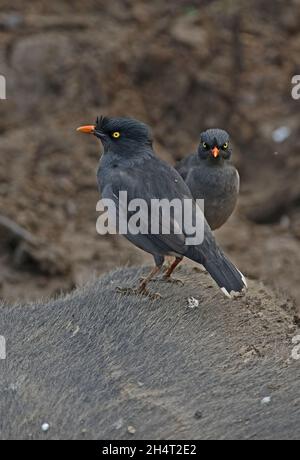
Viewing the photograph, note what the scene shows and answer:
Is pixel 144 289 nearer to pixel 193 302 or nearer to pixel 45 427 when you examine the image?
pixel 193 302

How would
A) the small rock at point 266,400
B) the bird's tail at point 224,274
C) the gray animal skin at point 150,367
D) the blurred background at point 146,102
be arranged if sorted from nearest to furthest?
1. the gray animal skin at point 150,367
2. the small rock at point 266,400
3. the bird's tail at point 224,274
4. the blurred background at point 146,102

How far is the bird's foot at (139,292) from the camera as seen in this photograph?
6.90m

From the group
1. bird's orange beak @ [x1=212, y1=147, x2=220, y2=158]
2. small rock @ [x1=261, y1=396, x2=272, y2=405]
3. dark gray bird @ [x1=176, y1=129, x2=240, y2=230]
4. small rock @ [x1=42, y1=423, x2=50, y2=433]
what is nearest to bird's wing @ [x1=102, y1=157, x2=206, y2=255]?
bird's orange beak @ [x1=212, y1=147, x2=220, y2=158]

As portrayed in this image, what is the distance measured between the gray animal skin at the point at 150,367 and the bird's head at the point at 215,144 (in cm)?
140

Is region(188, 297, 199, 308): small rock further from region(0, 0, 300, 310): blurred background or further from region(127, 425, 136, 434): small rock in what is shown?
region(0, 0, 300, 310): blurred background

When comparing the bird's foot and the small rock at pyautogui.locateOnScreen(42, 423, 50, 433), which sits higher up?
the bird's foot

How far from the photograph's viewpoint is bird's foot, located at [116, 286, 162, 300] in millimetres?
6902

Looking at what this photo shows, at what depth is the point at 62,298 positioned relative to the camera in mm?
6949

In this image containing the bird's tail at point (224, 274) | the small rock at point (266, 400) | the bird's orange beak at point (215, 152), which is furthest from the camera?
the bird's orange beak at point (215, 152)

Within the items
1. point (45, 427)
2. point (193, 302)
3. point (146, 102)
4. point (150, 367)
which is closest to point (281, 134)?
point (146, 102)

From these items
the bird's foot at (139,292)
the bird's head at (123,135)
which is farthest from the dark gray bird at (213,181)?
the bird's foot at (139,292)

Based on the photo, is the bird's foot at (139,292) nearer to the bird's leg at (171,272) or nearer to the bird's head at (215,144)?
the bird's leg at (171,272)

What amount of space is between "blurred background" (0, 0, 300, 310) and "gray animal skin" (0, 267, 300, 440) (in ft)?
14.8

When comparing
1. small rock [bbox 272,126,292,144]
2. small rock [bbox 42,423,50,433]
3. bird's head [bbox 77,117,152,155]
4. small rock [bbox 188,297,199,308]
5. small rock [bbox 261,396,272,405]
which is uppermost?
small rock [bbox 272,126,292,144]
